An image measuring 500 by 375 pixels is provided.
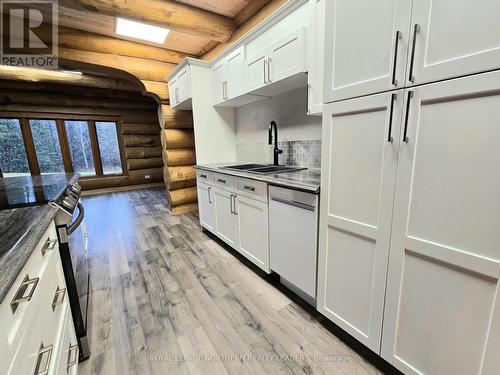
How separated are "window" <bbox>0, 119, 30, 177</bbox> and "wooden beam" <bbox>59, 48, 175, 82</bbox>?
361 centimetres

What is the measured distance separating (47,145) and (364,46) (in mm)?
7065

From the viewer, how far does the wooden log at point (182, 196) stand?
392 centimetres

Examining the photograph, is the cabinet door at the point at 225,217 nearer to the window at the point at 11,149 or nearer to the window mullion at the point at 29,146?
the window mullion at the point at 29,146

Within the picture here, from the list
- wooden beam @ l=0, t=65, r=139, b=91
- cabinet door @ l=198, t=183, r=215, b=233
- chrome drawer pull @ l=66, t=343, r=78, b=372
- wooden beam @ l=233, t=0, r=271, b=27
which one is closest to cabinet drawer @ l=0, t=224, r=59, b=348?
chrome drawer pull @ l=66, t=343, r=78, b=372

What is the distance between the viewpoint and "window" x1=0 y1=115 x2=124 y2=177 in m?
5.12

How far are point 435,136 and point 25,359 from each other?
1.49 metres

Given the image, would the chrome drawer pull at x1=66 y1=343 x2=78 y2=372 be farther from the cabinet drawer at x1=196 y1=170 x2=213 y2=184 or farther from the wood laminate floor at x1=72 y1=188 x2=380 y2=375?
the cabinet drawer at x1=196 y1=170 x2=213 y2=184

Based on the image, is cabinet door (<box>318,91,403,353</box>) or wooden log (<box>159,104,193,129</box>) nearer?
cabinet door (<box>318,91,403,353</box>)

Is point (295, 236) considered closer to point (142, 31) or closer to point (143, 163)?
point (142, 31)

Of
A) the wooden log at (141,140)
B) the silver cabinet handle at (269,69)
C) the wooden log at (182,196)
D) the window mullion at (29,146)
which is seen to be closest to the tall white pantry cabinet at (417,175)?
the silver cabinet handle at (269,69)

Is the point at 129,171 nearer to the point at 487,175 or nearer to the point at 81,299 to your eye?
the point at 81,299

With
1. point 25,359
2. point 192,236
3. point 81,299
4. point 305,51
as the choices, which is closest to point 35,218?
point 25,359

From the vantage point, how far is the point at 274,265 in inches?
71.9

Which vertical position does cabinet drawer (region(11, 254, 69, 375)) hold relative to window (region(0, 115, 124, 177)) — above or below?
below
